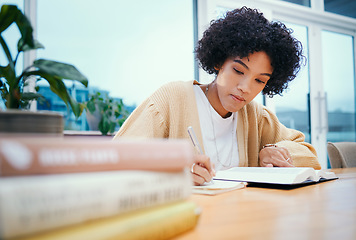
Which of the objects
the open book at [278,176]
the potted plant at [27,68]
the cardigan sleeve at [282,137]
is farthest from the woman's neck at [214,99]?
the potted plant at [27,68]

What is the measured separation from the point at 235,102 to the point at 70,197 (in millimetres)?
A: 1011

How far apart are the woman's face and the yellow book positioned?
2.73 ft

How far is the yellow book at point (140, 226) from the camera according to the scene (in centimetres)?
28

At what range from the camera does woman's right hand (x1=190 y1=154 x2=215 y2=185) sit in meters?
0.78

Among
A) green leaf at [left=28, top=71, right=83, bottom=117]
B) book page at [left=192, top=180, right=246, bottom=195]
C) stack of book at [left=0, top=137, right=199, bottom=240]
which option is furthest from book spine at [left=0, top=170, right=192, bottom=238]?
book page at [left=192, top=180, right=246, bottom=195]

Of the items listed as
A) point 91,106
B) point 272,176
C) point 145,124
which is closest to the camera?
point 272,176

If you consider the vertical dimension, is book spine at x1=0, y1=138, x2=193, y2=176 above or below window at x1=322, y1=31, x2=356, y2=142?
below

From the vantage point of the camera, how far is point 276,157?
1.19 metres

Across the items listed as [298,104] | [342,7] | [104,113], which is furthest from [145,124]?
[342,7]

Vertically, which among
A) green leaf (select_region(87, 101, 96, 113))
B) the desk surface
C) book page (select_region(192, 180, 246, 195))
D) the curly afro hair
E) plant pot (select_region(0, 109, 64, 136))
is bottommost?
the desk surface

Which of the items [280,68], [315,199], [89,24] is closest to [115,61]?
[89,24]

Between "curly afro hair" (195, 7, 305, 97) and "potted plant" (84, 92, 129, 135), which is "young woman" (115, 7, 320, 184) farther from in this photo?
"potted plant" (84, 92, 129, 135)

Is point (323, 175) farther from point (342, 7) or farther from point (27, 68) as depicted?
point (342, 7)

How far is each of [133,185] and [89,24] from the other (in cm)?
265
